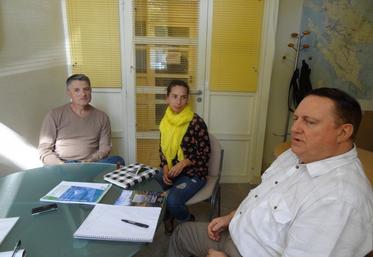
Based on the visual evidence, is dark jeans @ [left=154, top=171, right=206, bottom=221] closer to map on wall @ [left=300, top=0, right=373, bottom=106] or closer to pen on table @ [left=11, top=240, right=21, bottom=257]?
pen on table @ [left=11, top=240, right=21, bottom=257]

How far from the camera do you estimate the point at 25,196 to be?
1264 mm

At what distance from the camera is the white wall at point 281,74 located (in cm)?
286

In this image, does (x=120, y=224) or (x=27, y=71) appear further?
(x=27, y=71)

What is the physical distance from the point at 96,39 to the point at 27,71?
0.79 metres

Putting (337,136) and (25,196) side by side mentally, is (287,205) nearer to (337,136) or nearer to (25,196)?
(337,136)

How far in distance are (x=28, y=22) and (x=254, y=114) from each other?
2.23 metres

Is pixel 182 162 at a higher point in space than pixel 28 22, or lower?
lower

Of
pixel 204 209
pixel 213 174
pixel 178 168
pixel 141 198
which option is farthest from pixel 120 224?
pixel 204 209

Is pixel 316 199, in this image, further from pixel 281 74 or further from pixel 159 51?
pixel 281 74

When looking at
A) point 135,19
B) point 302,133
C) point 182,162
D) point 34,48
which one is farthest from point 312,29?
point 34,48

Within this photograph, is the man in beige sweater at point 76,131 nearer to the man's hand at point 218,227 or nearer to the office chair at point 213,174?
the office chair at point 213,174

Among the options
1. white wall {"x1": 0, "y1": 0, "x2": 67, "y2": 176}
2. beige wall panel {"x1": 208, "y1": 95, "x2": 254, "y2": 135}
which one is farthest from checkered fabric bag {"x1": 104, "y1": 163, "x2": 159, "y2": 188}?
beige wall panel {"x1": 208, "y1": 95, "x2": 254, "y2": 135}

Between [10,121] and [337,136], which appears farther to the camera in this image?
[10,121]

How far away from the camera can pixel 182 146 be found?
6.56ft
